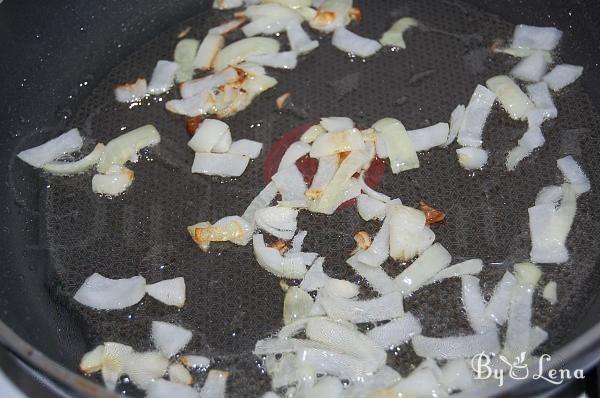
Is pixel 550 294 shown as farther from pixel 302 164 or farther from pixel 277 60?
pixel 277 60

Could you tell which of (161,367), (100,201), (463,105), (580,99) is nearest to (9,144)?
(100,201)

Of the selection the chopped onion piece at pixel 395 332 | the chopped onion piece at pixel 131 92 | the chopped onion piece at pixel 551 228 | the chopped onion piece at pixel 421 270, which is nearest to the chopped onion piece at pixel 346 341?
the chopped onion piece at pixel 395 332

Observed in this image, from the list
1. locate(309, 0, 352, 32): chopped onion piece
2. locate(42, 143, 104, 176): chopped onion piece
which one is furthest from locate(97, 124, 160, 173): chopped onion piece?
locate(309, 0, 352, 32): chopped onion piece

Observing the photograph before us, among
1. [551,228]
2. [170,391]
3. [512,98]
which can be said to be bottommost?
[170,391]

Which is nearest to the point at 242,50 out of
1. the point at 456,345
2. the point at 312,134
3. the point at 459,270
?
the point at 312,134

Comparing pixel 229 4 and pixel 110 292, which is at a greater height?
pixel 229 4

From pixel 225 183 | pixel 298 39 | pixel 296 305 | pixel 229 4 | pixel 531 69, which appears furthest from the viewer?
pixel 229 4

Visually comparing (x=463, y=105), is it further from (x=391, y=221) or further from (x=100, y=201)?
(x=100, y=201)
